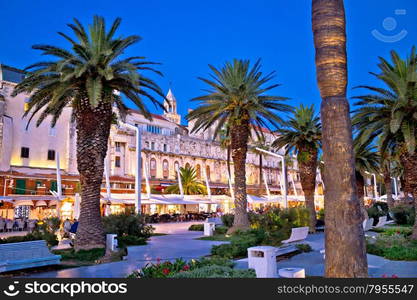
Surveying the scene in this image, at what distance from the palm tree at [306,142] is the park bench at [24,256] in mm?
17234

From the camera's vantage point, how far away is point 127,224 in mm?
18469

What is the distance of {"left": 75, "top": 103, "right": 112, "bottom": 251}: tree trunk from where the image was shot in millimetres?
14117

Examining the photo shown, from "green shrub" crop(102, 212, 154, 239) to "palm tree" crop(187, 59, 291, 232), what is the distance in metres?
4.98

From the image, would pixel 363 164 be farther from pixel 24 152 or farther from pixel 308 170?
pixel 24 152

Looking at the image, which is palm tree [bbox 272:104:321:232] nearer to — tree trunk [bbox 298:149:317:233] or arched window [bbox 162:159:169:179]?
tree trunk [bbox 298:149:317:233]

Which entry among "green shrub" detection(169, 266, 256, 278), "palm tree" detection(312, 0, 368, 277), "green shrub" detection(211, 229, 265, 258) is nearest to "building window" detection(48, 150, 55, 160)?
"green shrub" detection(211, 229, 265, 258)

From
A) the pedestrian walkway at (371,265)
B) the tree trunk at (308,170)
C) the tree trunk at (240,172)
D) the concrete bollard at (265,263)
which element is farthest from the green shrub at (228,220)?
the concrete bollard at (265,263)

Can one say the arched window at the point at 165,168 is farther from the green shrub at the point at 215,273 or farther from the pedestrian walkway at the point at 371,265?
the green shrub at the point at 215,273

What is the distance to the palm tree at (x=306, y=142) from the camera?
24.9 meters

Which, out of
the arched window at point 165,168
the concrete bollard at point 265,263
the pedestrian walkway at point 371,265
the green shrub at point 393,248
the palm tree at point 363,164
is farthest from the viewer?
the arched window at point 165,168

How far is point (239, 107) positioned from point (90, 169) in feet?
29.9

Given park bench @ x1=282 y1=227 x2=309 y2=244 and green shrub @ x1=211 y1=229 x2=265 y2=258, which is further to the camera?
park bench @ x1=282 y1=227 x2=309 y2=244

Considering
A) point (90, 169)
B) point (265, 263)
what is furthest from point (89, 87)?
A: point (265, 263)

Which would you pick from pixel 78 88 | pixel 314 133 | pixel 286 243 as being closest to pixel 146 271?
pixel 286 243
